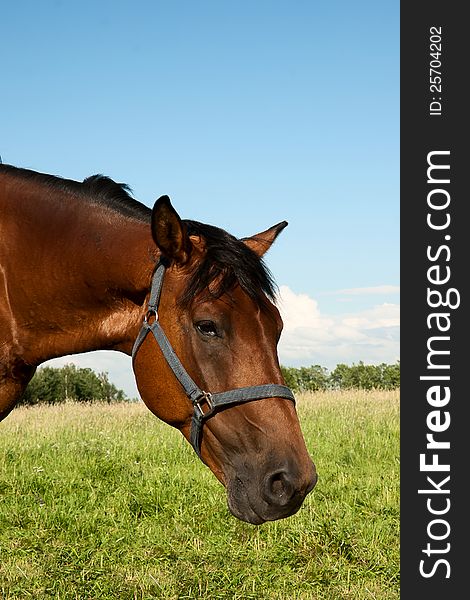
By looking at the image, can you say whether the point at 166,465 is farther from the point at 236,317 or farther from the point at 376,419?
the point at 236,317

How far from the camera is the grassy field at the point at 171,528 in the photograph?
5258mm

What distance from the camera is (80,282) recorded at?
11.6 feet

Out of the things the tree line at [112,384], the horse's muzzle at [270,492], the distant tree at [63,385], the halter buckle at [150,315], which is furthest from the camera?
the distant tree at [63,385]

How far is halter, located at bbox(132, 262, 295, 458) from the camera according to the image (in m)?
2.92

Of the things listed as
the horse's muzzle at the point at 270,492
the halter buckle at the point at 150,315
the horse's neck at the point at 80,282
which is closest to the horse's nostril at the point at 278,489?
the horse's muzzle at the point at 270,492

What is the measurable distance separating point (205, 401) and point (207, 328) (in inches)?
12.9

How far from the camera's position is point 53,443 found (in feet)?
30.5

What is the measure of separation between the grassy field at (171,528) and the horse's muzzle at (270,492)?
7.93 ft

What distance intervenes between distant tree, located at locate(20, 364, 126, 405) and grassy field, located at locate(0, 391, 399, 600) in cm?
1266

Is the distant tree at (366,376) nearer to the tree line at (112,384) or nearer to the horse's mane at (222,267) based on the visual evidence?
the tree line at (112,384)

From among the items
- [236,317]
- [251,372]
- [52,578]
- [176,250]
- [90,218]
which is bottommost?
[52,578]

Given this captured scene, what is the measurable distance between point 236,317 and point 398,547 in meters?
3.83

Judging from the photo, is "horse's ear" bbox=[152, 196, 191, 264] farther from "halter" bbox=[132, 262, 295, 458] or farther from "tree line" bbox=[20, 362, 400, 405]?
"tree line" bbox=[20, 362, 400, 405]

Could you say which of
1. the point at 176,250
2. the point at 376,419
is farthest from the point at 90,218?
the point at 376,419
